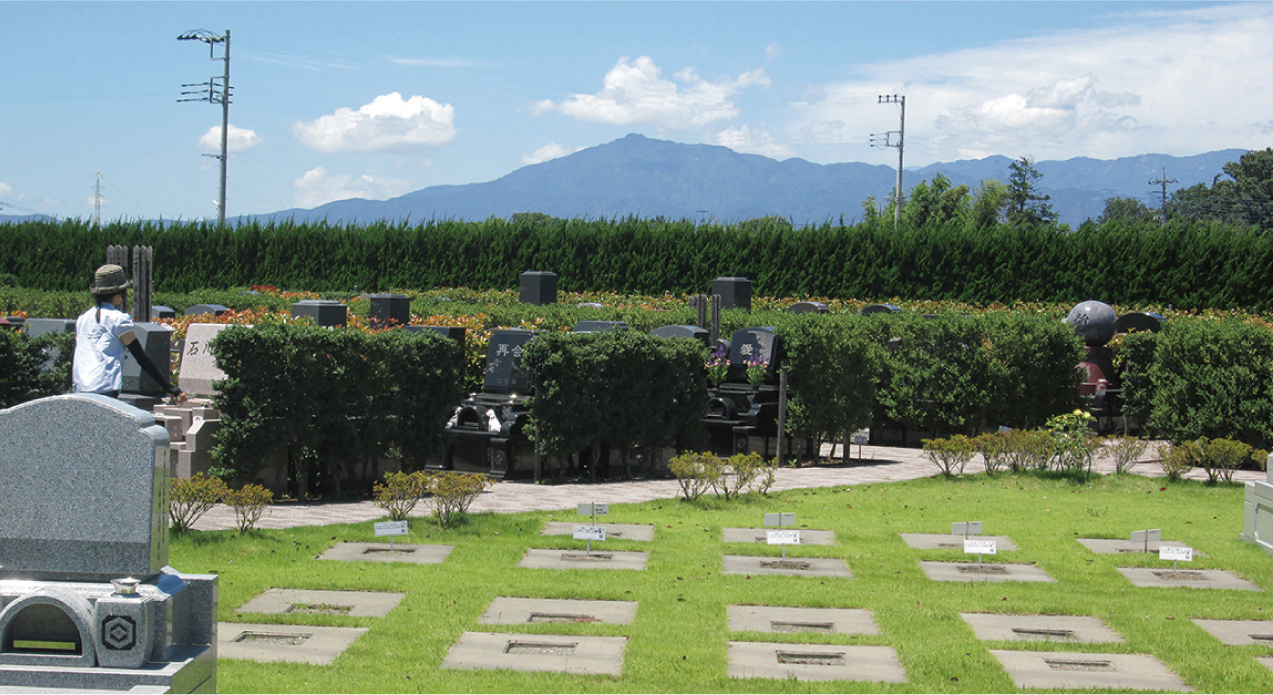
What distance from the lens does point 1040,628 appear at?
7066 millimetres

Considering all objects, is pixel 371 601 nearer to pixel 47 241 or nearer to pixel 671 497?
pixel 671 497

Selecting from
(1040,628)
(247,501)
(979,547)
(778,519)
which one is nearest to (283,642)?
(247,501)

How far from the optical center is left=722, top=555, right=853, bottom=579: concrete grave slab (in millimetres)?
8516

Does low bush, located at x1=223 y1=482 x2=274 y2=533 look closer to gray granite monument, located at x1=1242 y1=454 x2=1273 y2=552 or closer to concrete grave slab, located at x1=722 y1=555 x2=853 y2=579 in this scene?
concrete grave slab, located at x1=722 y1=555 x2=853 y2=579

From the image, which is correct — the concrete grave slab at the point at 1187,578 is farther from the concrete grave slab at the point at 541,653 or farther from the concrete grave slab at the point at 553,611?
the concrete grave slab at the point at 541,653

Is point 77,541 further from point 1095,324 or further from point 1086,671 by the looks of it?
point 1095,324

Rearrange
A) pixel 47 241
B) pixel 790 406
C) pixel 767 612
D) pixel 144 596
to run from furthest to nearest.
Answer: pixel 47 241
pixel 790 406
pixel 767 612
pixel 144 596

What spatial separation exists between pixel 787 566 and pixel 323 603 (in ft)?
11.8

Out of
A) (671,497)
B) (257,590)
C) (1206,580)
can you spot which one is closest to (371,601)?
(257,590)

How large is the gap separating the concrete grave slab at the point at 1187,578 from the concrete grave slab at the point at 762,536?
2475 mm

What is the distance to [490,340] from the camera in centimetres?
1617

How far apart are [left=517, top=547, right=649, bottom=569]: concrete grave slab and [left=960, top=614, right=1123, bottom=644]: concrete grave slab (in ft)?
8.90

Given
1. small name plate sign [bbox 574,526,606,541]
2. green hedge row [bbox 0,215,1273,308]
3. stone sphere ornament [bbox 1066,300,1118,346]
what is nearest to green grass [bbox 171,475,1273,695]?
small name plate sign [bbox 574,526,606,541]

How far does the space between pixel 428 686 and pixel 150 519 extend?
1.78 m
